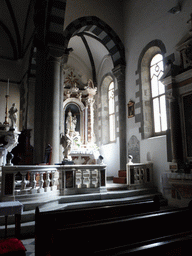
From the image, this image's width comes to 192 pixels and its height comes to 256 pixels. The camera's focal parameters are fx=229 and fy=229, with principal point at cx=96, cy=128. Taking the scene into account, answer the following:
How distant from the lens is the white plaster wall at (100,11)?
877 centimetres

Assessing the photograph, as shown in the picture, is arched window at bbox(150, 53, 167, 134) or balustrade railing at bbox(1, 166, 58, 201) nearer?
balustrade railing at bbox(1, 166, 58, 201)

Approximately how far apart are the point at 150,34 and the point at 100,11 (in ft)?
8.68

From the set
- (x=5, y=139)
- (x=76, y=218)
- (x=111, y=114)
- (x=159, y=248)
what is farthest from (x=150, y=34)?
(x=159, y=248)

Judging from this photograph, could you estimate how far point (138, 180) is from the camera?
7.20m

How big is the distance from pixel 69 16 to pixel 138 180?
6491 mm

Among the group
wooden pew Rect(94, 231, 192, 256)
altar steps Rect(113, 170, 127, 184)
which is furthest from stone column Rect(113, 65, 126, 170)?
wooden pew Rect(94, 231, 192, 256)

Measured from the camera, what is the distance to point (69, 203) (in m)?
5.37

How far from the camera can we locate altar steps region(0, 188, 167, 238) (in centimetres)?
405

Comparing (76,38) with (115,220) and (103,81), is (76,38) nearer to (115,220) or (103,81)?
(103,81)

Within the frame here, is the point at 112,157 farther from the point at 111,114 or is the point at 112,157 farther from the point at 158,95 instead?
the point at 158,95

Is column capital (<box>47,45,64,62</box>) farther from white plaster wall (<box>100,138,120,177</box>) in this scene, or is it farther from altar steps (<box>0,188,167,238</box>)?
altar steps (<box>0,188,167,238</box>)

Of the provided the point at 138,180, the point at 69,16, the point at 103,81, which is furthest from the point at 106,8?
the point at 138,180

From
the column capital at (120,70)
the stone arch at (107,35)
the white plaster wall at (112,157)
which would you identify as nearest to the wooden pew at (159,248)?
the white plaster wall at (112,157)

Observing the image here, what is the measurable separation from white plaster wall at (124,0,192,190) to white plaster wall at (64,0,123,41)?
31 cm
